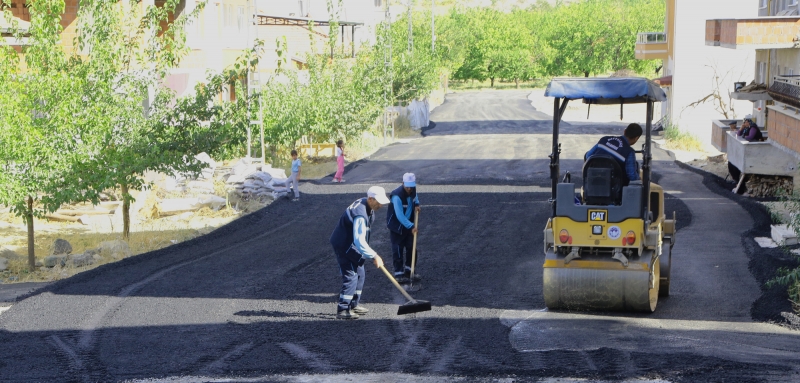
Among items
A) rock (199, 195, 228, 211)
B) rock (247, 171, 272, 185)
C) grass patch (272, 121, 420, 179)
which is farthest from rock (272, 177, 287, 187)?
grass patch (272, 121, 420, 179)

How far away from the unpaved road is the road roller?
313 millimetres

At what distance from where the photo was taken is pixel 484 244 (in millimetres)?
14922

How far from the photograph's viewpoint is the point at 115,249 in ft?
Answer: 50.4

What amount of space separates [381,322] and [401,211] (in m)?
2.14

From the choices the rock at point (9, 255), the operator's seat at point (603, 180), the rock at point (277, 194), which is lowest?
the rock at point (9, 255)

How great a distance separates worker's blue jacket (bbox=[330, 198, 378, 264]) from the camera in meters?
9.77

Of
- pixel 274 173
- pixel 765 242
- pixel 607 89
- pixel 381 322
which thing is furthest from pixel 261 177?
pixel 607 89

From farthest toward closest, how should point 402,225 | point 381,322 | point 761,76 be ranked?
point 761,76, point 402,225, point 381,322

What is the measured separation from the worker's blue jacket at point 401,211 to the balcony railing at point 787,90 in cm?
826

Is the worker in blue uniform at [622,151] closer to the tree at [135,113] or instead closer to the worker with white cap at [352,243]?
the worker with white cap at [352,243]

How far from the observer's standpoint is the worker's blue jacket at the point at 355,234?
9766 millimetres

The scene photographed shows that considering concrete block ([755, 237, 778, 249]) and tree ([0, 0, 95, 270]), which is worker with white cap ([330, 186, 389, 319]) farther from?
concrete block ([755, 237, 778, 249])

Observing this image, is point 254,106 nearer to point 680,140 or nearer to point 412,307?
point 412,307

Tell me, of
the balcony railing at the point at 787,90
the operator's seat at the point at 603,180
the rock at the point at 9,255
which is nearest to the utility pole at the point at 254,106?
the rock at the point at 9,255
